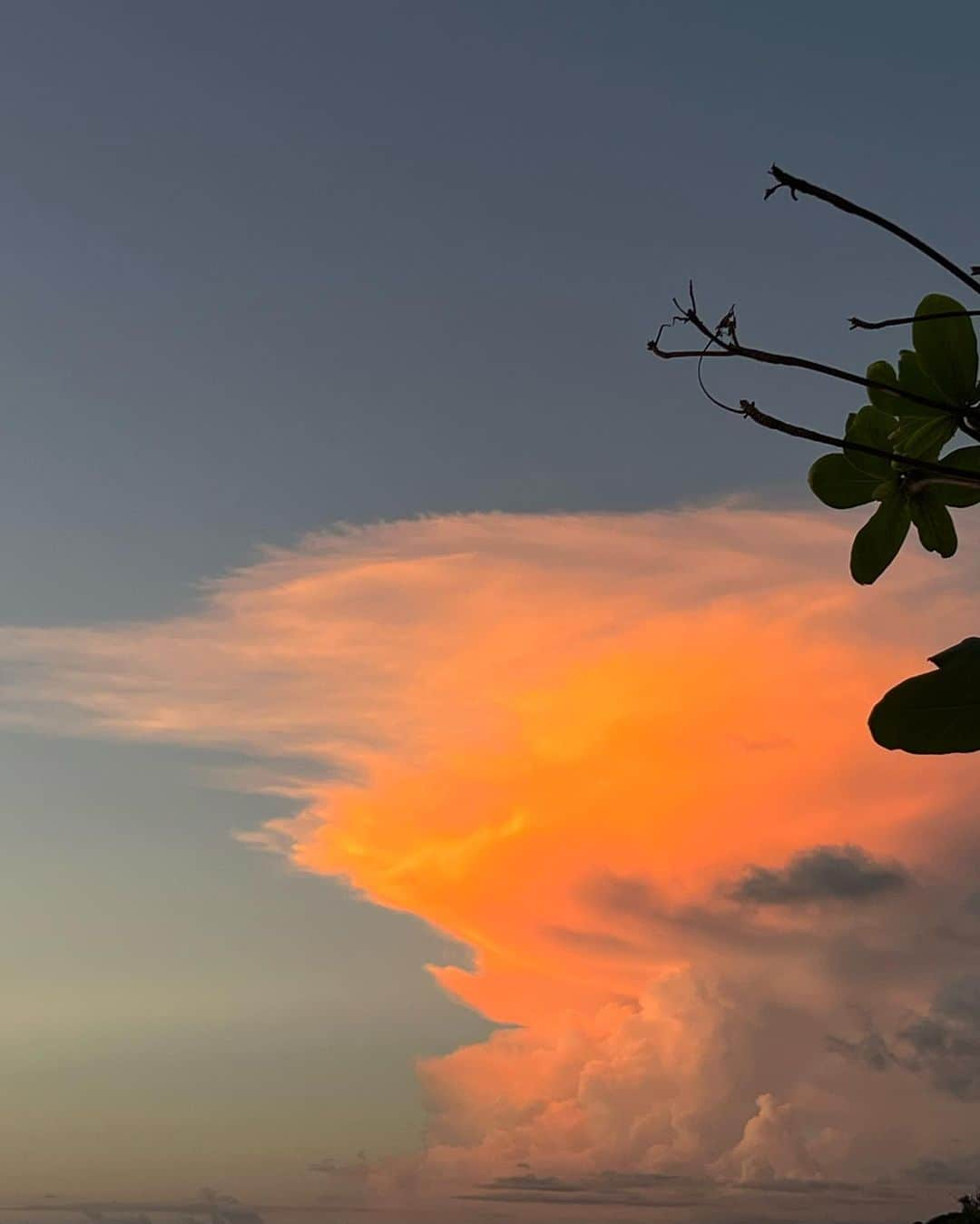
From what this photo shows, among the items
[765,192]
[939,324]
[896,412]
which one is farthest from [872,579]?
[765,192]

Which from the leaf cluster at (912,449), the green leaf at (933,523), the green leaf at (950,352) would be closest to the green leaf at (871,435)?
the leaf cluster at (912,449)

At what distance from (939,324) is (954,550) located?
0.61 meters

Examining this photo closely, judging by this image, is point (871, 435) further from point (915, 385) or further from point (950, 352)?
point (950, 352)

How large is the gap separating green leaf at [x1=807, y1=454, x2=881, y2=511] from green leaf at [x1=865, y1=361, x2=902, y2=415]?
129mm

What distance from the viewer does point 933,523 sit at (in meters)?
3.00

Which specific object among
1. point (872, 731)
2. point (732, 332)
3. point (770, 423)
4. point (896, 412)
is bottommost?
point (872, 731)

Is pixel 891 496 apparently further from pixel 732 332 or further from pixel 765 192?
pixel 765 192

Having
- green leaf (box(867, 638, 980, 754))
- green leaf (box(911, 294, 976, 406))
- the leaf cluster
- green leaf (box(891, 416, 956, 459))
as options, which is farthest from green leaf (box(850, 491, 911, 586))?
green leaf (box(867, 638, 980, 754))

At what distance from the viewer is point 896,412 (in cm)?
281

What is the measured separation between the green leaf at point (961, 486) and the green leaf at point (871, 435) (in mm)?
122

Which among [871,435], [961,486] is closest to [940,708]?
[961,486]

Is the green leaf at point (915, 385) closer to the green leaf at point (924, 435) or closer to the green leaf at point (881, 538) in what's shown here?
the green leaf at point (924, 435)

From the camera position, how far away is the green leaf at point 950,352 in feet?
8.48

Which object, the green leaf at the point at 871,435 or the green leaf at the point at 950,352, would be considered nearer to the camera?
the green leaf at the point at 950,352
